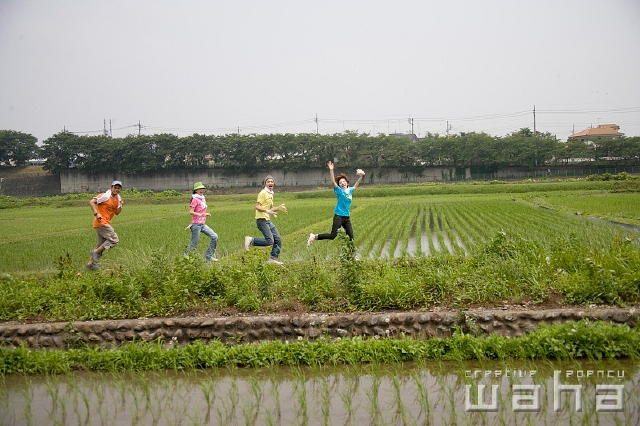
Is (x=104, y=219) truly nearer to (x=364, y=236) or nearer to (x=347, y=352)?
(x=347, y=352)

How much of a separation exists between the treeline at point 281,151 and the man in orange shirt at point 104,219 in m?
48.9

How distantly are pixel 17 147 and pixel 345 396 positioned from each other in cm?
6171

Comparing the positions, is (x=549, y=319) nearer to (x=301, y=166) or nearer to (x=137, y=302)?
(x=137, y=302)

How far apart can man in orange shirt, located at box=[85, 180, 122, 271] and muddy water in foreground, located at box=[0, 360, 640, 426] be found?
3.93m

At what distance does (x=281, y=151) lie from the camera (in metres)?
59.7

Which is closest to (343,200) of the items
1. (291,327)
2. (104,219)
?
(291,327)

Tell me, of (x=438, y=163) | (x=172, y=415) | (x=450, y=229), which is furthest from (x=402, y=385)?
(x=438, y=163)

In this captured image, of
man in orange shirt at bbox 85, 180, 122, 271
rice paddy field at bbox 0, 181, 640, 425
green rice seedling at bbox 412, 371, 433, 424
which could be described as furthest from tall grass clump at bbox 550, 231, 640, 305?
man in orange shirt at bbox 85, 180, 122, 271

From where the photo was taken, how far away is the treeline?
2242 inches

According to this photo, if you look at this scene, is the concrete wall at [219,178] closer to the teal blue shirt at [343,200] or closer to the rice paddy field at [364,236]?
the rice paddy field at [364,236]

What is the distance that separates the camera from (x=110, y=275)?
26.9ft

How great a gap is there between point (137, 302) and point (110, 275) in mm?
1152

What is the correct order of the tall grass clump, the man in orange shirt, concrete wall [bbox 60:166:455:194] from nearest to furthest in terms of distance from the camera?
the tall grass clump → the man in orange shirt → concrete wall [bbox 60:166:455:194]

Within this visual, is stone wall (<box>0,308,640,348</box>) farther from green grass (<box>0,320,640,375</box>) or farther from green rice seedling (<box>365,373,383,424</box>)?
green rice seedling (<box>365,373,383,424</box>)
